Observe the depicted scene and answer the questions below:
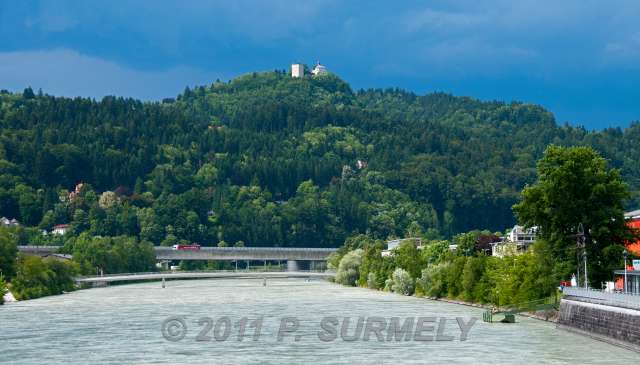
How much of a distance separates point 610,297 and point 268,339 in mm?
23585

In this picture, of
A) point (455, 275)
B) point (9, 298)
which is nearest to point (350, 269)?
point (455, 275)

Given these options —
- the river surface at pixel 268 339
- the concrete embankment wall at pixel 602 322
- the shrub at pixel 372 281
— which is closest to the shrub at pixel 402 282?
the shrub at pixel 372 281

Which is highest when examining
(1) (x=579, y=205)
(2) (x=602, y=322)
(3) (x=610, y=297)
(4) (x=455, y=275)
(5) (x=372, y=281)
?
(1) (x=579, y=205)

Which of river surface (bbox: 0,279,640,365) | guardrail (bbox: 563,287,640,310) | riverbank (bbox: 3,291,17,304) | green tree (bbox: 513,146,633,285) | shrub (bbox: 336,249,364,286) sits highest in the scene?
green tree (bbox: 513,146,633,285)

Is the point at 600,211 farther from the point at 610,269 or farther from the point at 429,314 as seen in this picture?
the point at 429,314

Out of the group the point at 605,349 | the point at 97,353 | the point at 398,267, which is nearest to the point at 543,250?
the point at 605,349

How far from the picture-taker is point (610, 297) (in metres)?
73.6

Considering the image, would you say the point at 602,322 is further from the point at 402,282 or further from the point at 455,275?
the point at 402,282

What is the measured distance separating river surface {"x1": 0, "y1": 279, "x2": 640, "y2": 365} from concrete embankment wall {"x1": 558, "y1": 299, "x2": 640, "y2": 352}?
0.81 meters

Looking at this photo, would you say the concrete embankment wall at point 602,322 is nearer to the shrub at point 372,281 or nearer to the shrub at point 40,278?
the shrub at point 40,278

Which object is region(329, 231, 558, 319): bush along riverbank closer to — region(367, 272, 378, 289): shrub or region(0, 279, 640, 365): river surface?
region(367, 272, 378, 289): shrub

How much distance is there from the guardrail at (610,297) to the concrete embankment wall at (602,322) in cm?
37

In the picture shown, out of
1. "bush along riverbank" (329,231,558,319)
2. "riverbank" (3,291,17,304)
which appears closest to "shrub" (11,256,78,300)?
"riverbank" (3,291,17,304)

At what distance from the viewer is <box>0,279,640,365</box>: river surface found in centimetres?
6675
